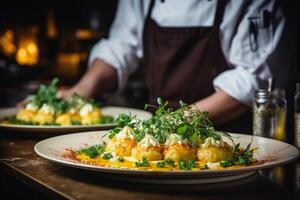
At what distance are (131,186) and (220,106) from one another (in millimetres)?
1169

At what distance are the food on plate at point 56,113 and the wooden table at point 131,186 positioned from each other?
2.04 ft

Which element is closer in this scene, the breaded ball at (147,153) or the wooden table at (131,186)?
the wooden table at (131,186)

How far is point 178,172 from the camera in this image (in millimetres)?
1223

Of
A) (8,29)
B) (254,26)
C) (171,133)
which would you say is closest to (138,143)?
(171,133)

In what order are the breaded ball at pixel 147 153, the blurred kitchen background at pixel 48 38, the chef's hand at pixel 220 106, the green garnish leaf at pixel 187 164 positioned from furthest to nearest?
the blurred kitchen background at pixel 48 38 < the chef's hand at pixel 220 106 < the breaded ball at pixel 147 153 < the green garnish leaf at pixel 187 164

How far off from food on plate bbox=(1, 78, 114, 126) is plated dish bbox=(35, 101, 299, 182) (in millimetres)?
538

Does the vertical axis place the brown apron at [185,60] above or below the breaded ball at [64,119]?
above

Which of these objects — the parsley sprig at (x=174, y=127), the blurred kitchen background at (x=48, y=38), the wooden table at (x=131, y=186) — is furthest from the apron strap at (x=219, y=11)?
the blurred kitchen background at (x=48, y=38)

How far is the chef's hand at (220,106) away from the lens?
239cm

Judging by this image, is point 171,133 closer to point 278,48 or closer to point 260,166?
point 260,166

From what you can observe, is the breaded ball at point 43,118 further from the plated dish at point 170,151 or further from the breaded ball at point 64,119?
the plated dish at point 170,151

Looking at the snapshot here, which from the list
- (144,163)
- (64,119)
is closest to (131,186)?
(144,163)

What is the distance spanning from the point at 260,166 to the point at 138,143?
1.29 ft

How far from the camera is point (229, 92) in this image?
2396 mm
